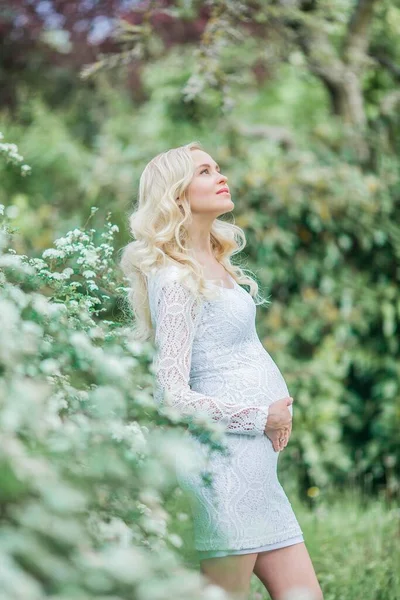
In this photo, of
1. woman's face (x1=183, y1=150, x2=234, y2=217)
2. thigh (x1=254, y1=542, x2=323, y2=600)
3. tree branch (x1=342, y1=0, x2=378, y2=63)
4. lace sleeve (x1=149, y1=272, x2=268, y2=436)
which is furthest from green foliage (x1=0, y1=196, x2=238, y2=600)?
tree branch (x1=342, y1=0, x2=378, y2=63)

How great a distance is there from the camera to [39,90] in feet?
23.7

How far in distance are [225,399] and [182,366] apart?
6.6 inches

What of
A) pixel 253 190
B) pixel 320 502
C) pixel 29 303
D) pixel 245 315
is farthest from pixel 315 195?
pixel 29 303

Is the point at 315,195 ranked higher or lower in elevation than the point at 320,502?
higher

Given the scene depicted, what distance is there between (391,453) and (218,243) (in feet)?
9.21

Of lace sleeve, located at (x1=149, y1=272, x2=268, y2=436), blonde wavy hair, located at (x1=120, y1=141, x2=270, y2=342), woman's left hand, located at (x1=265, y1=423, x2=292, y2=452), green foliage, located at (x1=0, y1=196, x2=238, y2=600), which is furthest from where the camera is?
blonde wavy hair, located at (x1=120, y1=141, x2=270, y2=342)

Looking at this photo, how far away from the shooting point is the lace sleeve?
2299 mm

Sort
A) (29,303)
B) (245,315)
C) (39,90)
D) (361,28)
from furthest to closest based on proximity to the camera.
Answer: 1. (39,90)
2. (361,28)
3. (245,315)
4. (29,303)

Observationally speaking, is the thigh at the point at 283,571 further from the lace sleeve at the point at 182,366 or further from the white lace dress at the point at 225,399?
the lace sleeve at the point at 182,366

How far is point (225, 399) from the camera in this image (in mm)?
2404

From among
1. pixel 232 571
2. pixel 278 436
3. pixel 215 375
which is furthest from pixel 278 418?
pixel 232 571

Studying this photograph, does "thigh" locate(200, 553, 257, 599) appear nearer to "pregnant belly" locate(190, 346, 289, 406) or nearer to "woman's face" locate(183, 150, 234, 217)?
"pregnant belly" locate(190, 346, 289, 406)

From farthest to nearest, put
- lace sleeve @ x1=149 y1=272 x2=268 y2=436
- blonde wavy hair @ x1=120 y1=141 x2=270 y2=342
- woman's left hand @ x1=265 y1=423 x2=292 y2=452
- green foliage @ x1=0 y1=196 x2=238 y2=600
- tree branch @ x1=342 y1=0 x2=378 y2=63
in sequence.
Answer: tree branch @ x1=342 y1=0 x2=378 y2=63, blonde wavy hair @ x1=120 y1=141 x2=270 y2=342, woman's left hand @ x1=265 y1=423 x2=292 y2=452, lace sleeve @ x1=149 y1=272 x2=268 y2=436, green foliage @ x1=0 y1=196 x2=238 y2=600

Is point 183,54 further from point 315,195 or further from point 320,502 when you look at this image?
point 320,502
